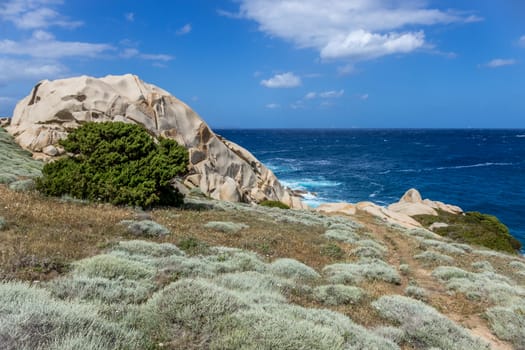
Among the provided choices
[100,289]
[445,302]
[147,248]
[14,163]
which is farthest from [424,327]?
[14,163]

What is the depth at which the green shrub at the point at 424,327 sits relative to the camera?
25.5 ft

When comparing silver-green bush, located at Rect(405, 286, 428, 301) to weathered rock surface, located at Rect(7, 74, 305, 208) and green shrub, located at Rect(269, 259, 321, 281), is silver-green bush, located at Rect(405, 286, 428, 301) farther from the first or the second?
weathered rock surface, located at Rect(7, 74, 305, 208)

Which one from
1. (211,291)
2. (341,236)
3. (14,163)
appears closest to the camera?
(211,291)

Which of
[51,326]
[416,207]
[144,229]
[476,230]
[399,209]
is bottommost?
[476,230]

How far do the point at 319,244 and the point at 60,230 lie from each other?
34.2 ft

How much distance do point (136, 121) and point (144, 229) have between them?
2851 centimetres

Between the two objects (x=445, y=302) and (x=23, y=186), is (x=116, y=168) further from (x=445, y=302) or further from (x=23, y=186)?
(x=445, y=302)

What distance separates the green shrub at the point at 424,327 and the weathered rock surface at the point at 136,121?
28.3 m

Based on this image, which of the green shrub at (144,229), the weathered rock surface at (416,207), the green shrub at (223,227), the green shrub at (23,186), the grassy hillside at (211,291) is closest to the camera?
the grassy hillside at (211,291)

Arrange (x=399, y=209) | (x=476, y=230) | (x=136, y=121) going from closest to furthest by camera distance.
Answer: (x=476, y=230) → (x=136, y=121) → (x=399, y=209)

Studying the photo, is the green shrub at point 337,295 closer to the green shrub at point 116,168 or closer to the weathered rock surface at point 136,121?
the green shrub at point 116,168

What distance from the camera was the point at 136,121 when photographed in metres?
38.5

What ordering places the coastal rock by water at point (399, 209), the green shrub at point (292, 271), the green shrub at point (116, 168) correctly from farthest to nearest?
the coastal rock by water at point (399, 209), the green shrub at point (116, 168), the green shrub at point (292, 271)

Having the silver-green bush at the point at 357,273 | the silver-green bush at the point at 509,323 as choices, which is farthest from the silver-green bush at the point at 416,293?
the silver-green bush at the point at 509,323
